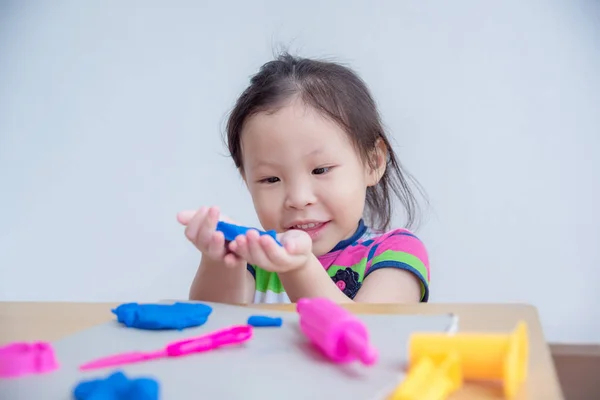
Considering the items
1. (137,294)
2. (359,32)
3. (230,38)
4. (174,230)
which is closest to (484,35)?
(359,32)

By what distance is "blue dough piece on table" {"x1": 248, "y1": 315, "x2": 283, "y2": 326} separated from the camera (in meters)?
0.37

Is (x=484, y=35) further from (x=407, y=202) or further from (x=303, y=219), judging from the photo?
(x=303, y=219)

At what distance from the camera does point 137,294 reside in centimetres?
113

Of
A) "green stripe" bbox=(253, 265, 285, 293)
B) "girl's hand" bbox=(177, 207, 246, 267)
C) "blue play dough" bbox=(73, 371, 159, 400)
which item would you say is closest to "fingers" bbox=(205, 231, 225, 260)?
"girl's hand" bbox=(177, 207, 246, 267)

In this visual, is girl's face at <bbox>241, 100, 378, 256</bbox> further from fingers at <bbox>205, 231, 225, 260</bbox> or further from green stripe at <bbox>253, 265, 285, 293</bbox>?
fingers at <bbox>205, 231, 225, 260</bbox>

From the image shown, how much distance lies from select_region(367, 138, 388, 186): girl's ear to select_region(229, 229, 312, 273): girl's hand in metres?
0.35

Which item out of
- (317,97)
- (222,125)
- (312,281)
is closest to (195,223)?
(312,281)

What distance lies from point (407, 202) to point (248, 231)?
59cm

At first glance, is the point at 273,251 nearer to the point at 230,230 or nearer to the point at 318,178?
the point at 230,230

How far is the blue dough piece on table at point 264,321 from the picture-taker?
37 cm

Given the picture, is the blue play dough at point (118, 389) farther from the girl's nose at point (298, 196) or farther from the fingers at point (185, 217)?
the girl's nose at point (298, 196)

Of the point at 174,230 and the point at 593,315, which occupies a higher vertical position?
the point at 174,230

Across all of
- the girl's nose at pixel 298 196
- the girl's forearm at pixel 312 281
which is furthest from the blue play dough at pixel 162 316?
the girl's nose at pixel 298 196

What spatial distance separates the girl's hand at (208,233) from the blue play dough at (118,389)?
0.22 meters
